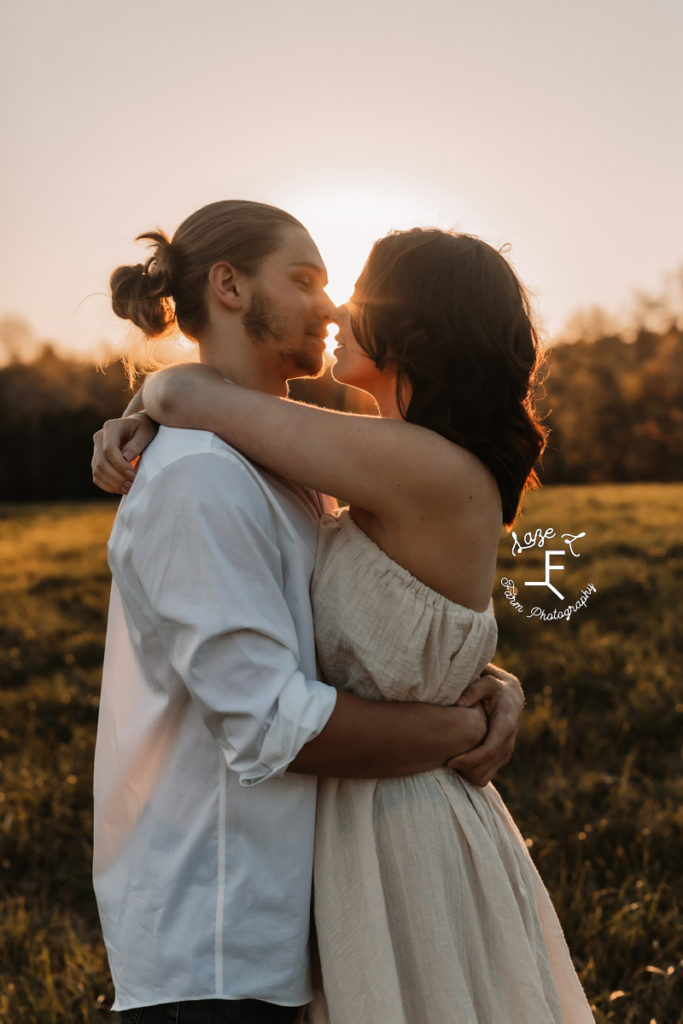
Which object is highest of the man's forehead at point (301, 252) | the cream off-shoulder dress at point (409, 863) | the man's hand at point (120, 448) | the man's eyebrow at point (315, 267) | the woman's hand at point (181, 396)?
the man's forehead at point (301, 252)

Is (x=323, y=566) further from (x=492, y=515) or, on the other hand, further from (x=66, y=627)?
(x=66, y=627)

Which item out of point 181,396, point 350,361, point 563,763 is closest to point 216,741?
point 181,396

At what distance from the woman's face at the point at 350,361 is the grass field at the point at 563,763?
2.17 m

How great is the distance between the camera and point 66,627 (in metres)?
7.86

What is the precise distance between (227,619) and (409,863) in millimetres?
602

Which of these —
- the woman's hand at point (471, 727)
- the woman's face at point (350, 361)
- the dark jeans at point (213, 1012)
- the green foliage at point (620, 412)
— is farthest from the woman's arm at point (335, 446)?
the green foliage at point (620, 412)

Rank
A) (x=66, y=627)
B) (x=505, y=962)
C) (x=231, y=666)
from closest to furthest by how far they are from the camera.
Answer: (x=231, y=666)
(x=505, y=962)
(x=66, y=627)

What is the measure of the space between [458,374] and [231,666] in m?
0.75

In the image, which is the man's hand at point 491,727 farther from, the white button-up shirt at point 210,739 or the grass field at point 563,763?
the grass field at point 563,763

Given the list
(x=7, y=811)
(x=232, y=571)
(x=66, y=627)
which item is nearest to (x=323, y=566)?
(x=232, y=571)

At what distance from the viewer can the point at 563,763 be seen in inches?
195

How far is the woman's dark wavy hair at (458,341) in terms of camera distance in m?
1.93

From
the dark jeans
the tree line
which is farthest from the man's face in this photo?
the tree line

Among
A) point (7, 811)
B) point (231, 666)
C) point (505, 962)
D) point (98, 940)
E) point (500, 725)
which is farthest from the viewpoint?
point (7, 811)
